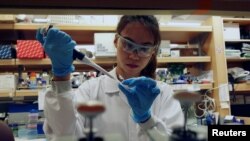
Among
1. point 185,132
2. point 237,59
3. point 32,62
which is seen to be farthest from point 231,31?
point 185,132

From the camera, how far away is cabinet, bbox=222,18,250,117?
309 centimetres

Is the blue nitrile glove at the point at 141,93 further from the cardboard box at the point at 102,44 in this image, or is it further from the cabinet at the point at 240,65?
the cabinet at the point at 240,65

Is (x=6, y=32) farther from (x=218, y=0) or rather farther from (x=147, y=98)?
(x=218, y=0)

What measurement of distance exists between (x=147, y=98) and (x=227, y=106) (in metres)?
2.49

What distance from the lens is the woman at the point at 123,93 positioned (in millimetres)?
629

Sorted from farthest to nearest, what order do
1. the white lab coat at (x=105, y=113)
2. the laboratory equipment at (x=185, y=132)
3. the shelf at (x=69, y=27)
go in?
the shelf at (x=69, y=27), the white lab coat at (x=105, y=113), the laboratory equipment at (x=185, y=132)

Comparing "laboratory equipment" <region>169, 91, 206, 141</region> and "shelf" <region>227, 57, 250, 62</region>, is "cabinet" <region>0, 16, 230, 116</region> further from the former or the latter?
"laboratory equipment" <region>169, 91, 206, 141</region>

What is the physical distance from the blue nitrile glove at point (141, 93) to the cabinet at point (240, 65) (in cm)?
261

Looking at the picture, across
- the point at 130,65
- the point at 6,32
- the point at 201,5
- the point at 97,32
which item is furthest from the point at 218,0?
the point at 6,32

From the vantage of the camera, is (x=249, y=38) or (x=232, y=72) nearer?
(x=232, y=72)

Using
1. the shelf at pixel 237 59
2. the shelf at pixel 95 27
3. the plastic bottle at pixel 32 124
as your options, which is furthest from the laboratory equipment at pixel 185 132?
the shelf at pixel 237 59

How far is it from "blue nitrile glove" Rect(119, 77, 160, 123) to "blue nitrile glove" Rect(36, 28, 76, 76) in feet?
0.51

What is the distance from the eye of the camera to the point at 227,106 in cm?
297

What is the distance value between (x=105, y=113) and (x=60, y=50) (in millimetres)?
438
